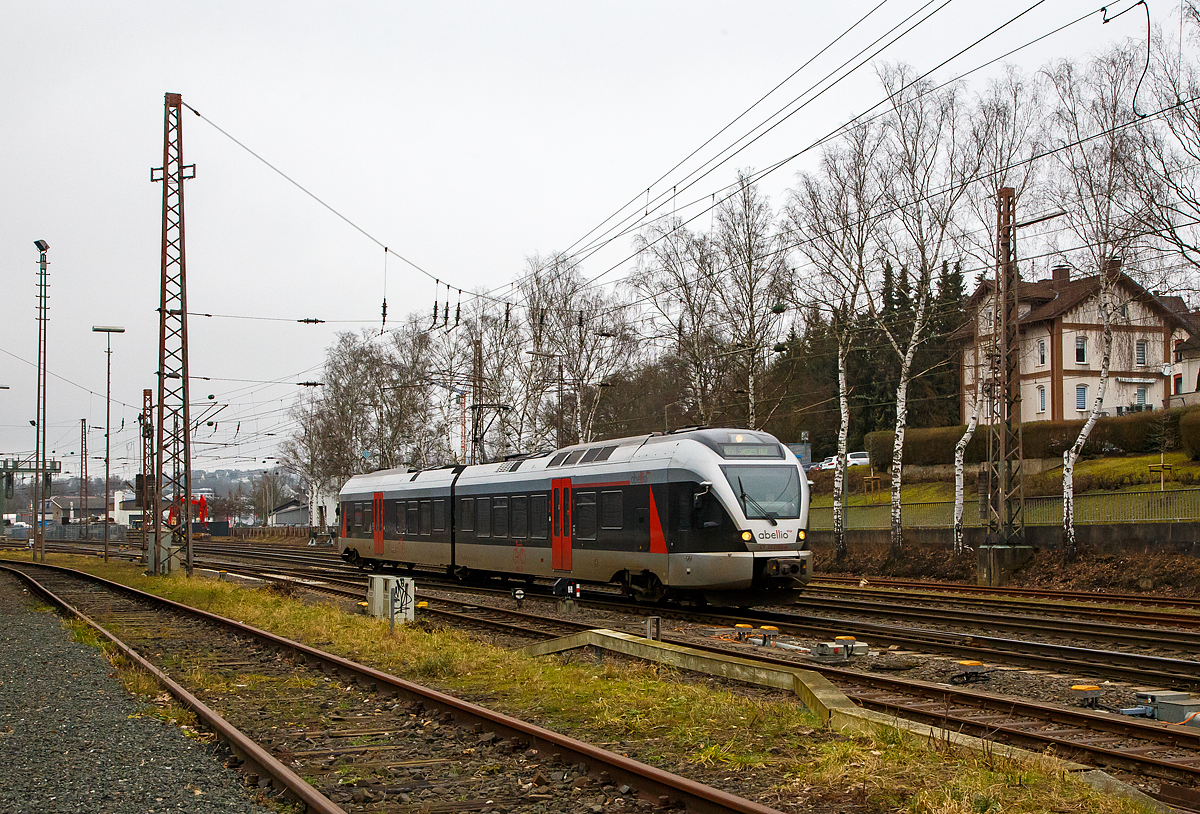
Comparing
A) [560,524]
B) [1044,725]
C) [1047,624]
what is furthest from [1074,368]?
[1044,725]

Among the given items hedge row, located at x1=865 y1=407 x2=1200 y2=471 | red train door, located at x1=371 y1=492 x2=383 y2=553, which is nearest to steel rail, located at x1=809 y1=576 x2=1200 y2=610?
hedge row, located at x1=865 y1=407 x2=1200 y2=471

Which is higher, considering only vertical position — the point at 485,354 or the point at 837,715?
the point at 485,354

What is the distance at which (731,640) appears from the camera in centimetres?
1445

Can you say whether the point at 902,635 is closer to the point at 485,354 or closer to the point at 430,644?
the point at 430,644

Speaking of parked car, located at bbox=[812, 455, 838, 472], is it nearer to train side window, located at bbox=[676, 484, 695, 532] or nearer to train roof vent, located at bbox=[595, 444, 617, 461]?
train roof vent, located at bbox=[595, 444, 617, 461]

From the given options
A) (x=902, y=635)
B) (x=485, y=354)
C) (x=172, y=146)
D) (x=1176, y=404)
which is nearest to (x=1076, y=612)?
(x=902, y=635)

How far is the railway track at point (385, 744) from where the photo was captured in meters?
6.45

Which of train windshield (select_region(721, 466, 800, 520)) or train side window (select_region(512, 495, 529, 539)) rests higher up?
train windshield (select_region(721, 466, 800, 520))

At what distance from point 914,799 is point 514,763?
286 cm

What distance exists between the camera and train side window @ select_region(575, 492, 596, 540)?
20000 millimetres

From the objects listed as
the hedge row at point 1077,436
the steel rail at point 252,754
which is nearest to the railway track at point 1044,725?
the steel rail at point 252,754

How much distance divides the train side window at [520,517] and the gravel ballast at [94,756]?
1134 cm

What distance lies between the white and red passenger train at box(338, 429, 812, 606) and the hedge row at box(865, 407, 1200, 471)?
19.8m

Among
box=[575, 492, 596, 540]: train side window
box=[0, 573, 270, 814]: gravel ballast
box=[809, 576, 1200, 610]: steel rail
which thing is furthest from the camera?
box=[575, 492, 596, 540]: train side window
